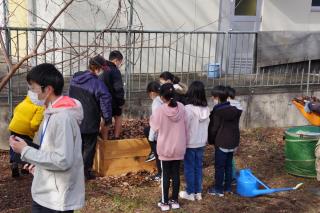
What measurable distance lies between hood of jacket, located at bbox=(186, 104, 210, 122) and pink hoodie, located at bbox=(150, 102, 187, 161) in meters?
0.30

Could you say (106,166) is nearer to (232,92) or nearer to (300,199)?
(232,92)

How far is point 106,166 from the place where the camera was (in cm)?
630

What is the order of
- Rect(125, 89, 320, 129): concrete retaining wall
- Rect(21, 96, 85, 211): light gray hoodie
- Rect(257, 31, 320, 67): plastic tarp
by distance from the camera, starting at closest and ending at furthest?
Rect(21, 96, 85, 211): light gray hoodie < Rect(125, 89, 320, 129): concrete retaining wall < Rect(257, 31, 320, 67): plastic tarp

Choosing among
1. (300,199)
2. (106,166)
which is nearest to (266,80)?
(300,199)

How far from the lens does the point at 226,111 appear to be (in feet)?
18.7

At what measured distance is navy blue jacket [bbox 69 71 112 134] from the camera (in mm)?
5895

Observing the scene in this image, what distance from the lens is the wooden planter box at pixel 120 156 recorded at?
6.27m

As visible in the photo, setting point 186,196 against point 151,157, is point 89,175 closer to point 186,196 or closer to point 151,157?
point 151,157

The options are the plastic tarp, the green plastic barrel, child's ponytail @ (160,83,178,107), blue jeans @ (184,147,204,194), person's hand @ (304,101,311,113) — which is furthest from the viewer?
the plastic tarp

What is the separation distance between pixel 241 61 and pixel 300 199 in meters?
4.17

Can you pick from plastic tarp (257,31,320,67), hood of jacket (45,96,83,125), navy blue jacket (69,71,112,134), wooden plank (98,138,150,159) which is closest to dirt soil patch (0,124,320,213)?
wooden plank (98,138,150,159)

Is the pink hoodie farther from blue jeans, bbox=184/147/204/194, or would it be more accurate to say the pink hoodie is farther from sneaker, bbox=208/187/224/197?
sneaker, bbox=208/187/224/197

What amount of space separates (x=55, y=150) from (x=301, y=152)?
447 centimetres

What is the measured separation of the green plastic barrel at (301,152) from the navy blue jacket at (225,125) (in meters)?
1.29
